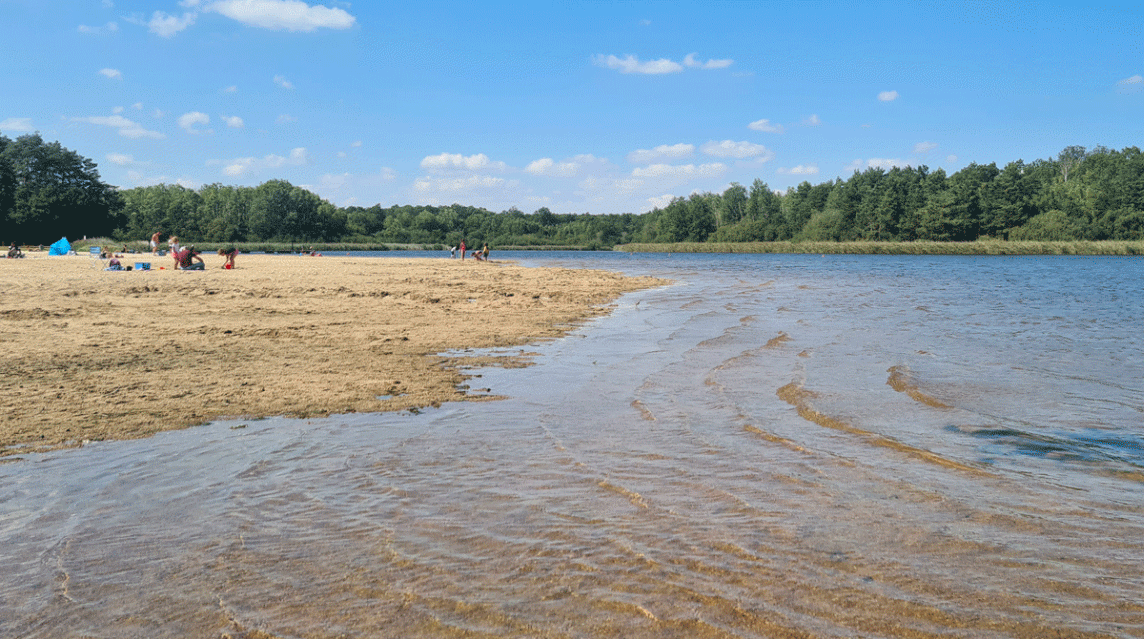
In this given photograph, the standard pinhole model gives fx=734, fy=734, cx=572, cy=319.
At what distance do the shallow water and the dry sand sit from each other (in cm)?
72

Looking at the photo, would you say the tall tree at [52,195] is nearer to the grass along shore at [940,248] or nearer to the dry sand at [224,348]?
the dry sand at [224,348]

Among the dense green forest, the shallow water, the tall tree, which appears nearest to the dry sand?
the shallow water

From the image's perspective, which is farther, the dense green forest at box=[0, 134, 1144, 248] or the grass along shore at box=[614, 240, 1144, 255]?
the dense green forest at box=[0, 134, 1144, 248]

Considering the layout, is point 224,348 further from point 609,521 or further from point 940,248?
point 940,248

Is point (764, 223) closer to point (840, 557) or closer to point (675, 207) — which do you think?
point (675, 207)

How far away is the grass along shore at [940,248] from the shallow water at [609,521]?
9133 cm

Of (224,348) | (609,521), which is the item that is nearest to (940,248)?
(224,348)

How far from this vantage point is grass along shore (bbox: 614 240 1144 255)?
270 ft

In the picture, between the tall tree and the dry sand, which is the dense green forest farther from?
the dry sand

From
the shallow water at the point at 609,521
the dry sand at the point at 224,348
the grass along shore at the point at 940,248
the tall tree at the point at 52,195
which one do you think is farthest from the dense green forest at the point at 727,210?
the shallow water at the point at 609,521

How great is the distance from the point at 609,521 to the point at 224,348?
306 inches

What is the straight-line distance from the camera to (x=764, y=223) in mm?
151250

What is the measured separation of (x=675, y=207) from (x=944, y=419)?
585ft

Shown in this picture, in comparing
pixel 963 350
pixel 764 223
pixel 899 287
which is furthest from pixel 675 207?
pixel 963 350
